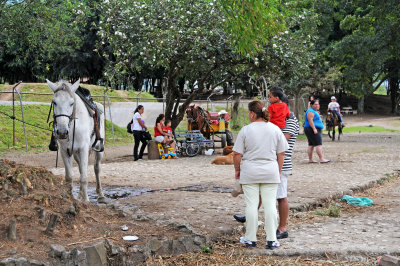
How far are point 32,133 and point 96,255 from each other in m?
18.8

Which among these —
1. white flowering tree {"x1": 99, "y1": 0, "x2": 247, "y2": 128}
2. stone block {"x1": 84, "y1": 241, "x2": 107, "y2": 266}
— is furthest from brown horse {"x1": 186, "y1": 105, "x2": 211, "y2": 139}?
stone block {"x1": 84, "y1": 241, "x2": 107, "y2": 266}

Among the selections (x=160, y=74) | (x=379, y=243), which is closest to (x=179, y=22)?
(x=379, y=243)

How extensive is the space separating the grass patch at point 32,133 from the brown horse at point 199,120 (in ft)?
18.1

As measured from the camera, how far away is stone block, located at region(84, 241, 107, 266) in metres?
5.05

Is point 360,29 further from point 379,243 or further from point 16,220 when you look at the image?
point 16,220

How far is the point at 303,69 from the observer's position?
1967cm

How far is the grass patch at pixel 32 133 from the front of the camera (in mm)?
20828

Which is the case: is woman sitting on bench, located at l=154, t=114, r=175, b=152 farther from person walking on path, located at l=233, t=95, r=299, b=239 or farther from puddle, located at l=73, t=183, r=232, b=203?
person walking on path, located at l=233, t=95, r=299, b=239

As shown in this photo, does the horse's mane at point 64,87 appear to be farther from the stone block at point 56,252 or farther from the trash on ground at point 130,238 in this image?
the stone block at point 56,252

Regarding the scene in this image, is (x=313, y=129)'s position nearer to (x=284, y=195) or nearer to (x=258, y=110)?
(x=284, y=195)

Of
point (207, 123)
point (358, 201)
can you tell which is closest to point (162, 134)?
point (207, 123)

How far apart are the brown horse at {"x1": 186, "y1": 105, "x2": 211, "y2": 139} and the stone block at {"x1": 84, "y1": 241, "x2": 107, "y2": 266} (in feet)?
50.3

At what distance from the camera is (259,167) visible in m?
6.00

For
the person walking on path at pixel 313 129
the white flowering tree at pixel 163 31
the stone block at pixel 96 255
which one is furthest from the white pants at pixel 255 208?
the white flowering tree at pixel 163 31
